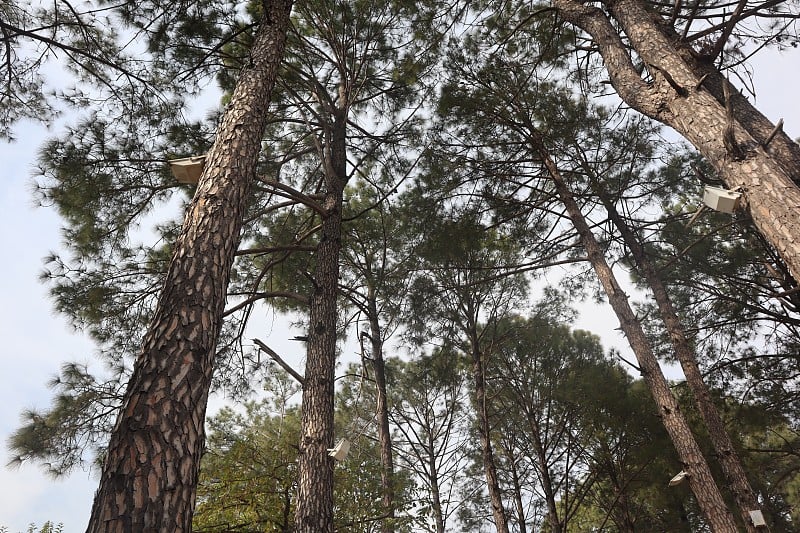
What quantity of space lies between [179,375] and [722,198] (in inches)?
112

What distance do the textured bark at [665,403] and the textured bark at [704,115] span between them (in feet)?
7.59

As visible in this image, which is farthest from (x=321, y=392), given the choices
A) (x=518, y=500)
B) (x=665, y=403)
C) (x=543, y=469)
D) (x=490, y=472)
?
(x=518, y=500)

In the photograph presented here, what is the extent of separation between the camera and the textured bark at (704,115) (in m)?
2.46

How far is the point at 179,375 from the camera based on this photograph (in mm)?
1846

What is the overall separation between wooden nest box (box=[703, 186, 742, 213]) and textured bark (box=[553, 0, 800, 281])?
0.07m

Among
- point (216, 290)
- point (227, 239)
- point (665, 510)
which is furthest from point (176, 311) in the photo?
point (665, 510)

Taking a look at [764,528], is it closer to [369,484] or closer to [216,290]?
[369,484]

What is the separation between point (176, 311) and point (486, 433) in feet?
19.1

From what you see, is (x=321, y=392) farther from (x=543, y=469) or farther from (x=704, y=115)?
(x=543, y=469)

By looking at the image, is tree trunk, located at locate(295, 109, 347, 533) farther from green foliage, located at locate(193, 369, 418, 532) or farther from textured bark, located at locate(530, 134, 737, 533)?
textured bark, located at locate(530, 134, 737, 533)

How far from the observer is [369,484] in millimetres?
5945

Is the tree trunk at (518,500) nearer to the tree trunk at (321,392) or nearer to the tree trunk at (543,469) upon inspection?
the tree trunk at (543,469)

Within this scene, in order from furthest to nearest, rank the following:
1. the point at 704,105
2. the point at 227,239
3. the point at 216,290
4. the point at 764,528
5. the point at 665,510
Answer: the point at 665,510
the point at 764,528
the point at 704,105
the point at 227,239
the point at 216,290

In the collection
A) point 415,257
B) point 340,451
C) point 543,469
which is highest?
point 415,257
